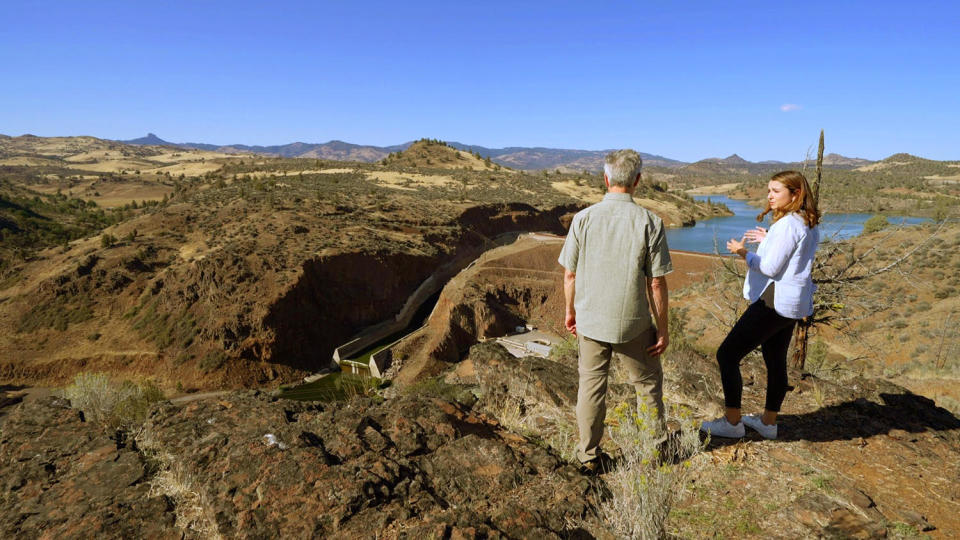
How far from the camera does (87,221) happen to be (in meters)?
41.0

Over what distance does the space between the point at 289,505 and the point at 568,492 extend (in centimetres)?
154

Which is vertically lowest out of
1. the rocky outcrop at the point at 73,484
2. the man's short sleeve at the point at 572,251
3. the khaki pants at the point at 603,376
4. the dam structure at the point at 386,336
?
the dam structure at the point at 386,336

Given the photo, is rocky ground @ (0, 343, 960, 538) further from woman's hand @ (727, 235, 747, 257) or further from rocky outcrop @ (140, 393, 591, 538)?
woman's hand @ (727, 235, 747, 257)

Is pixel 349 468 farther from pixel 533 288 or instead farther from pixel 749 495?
pixel 533 288

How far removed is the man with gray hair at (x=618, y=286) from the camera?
2.62 m

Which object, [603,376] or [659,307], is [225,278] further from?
[659,307]

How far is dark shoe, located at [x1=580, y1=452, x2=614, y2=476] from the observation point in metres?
2.95

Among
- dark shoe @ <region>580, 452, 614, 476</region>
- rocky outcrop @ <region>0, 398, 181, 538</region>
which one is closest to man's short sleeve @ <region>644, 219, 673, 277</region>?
dark shoe @ <region>580, 452, 614, 476</region>

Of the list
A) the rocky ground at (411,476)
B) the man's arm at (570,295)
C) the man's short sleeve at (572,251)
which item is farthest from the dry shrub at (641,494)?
the man's short sleeve at (572,251)

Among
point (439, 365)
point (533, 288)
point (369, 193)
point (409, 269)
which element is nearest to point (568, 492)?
point (439, 365)

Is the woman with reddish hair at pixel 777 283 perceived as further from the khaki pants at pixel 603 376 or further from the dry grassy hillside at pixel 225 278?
the dry grassy hillside at pixel 225 278

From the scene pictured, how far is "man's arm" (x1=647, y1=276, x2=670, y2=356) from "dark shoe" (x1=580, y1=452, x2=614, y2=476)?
835mm

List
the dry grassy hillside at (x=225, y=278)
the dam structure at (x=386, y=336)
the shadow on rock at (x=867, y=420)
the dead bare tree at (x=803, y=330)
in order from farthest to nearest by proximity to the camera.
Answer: the dam structure at (x=386, y=336), the dry grassy hillside at (x=225, y=278), the dead bare tree at (x=803, y=330), the shadow on rock at (x=867, y=420)

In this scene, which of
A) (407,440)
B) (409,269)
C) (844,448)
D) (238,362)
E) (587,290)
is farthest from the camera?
(409,269)
